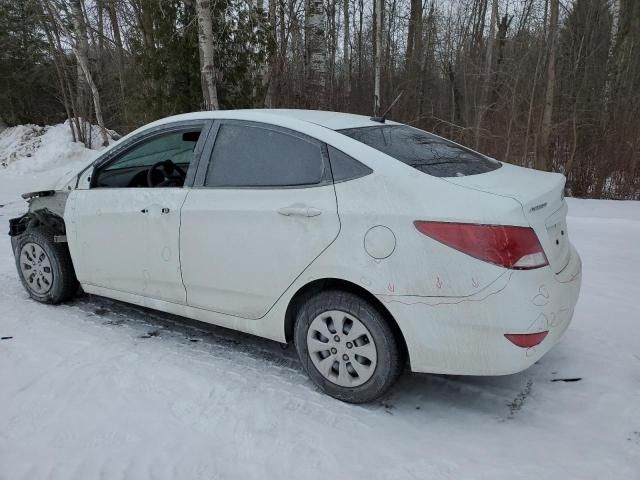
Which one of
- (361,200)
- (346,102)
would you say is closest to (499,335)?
(361,200)

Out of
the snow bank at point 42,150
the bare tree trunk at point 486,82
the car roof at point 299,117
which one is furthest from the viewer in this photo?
the snow bank at point 42,150

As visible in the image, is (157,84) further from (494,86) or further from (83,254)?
(494,86)

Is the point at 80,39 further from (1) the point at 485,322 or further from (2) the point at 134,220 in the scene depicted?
(1) the point at 485,322

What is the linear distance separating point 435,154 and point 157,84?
322 inches

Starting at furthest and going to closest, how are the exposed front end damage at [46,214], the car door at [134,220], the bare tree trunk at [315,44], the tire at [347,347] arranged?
the bare tree trunk at [315,44], the exposed front end damage at [46,214], the car door at [134,220], the tire at [347,347]

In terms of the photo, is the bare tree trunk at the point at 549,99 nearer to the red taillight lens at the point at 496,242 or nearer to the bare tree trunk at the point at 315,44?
the bare tree trunk at the point at 315,44

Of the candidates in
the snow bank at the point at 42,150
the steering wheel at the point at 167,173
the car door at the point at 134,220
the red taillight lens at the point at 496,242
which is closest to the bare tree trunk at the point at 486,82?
the steering wheel at the point at 167,173

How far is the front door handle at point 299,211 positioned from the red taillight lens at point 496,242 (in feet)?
2.36

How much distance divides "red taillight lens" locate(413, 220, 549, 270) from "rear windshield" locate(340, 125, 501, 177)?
413mm

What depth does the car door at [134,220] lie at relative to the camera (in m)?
3.48

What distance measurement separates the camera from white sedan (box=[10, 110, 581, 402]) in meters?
2.48

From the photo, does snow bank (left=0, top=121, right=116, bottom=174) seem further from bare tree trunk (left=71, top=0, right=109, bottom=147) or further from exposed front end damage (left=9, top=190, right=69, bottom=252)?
exposed front end damage (left=9, top=190, right=69, bottom=252)

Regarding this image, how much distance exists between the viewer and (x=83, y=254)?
406 cm

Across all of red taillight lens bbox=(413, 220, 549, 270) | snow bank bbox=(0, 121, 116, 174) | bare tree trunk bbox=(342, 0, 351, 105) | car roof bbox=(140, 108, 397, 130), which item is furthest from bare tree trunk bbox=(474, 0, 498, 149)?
snow bank bbox=(0, 121, 116, 174)
